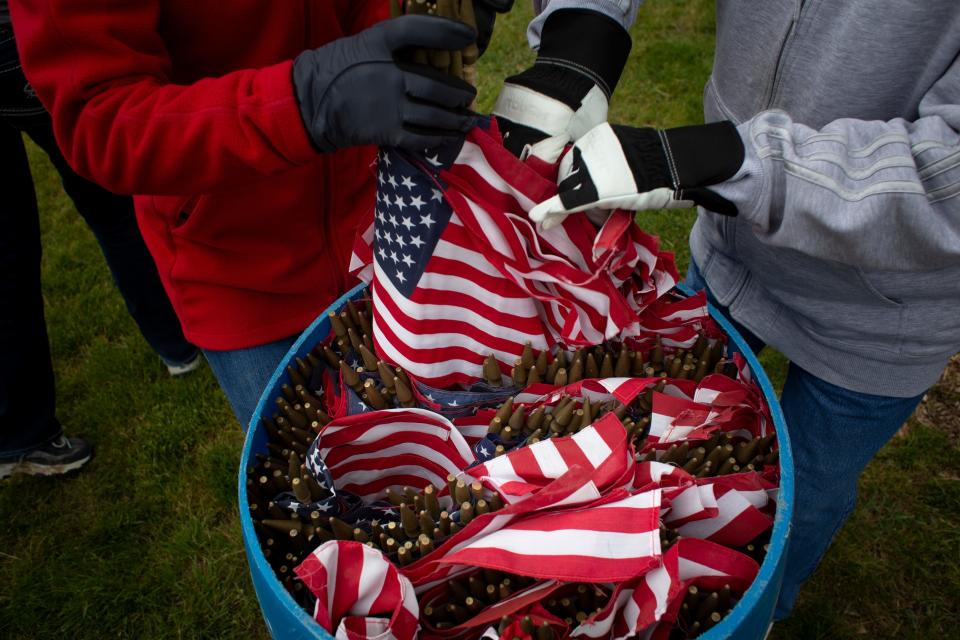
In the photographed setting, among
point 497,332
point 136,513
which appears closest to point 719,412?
point 497,332

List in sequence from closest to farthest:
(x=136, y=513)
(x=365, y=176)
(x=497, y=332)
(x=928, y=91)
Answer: (x=928, y=91)
(x=497, y=332)
(x=365, y=176)
(x=136, y=513)

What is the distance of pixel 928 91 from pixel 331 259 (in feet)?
4.16

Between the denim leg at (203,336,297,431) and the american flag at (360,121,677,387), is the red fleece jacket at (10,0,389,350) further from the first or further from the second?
the american flag at (360,121,677,387)

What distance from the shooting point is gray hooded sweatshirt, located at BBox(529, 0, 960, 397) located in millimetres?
1090

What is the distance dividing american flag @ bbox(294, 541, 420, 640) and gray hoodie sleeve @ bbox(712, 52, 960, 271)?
80 centimetres

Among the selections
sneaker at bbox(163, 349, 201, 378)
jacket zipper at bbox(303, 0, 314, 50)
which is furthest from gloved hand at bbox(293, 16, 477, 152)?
sneaker at bbox(163, 349, 201, 378)

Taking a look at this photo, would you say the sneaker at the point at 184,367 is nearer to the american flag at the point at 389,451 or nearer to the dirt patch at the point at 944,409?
the american flag at the point at 389,451

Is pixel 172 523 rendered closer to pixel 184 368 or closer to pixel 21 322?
pixel 184 368

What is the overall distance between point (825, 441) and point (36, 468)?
2.66 m

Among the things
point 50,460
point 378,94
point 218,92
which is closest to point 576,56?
point 378,94

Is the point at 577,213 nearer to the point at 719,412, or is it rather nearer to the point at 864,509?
the point at 719,412

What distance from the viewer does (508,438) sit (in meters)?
1.28

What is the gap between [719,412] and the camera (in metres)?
1.29

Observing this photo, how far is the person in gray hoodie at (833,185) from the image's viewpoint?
3.59 ft
